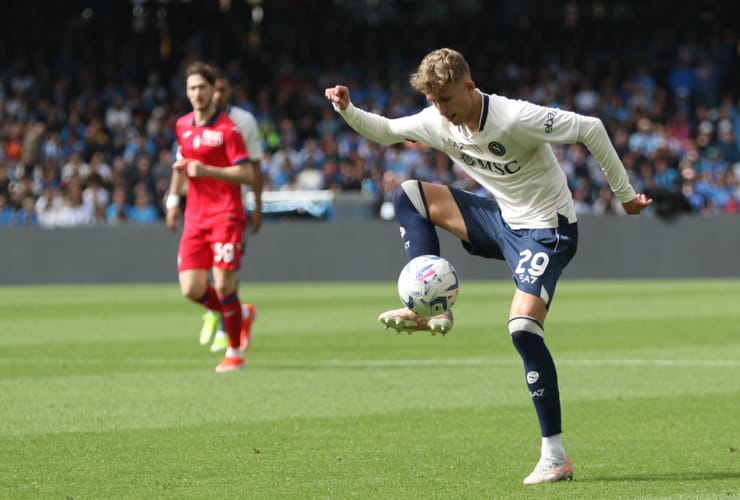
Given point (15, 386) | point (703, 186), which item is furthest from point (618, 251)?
point (15, 386)

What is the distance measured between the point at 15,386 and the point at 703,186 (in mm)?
18912

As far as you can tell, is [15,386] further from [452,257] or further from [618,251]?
[618,251]

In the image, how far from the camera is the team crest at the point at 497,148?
22.3ft

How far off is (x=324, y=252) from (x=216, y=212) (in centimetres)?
1322

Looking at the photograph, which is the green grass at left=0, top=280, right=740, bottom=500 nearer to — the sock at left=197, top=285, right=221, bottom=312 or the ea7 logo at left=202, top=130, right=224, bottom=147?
the sock at left=197, top=285, right=221, bottom=312

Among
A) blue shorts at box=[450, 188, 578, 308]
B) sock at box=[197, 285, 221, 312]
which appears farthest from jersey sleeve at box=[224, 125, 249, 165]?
blue shorts at box=[450, 188, 578, 308]

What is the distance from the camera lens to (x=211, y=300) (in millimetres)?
12180

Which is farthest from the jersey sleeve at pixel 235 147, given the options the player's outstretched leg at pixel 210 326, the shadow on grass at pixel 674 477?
the shadow on grass at pixel 674 477

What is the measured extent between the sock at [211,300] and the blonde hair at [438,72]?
586 cm

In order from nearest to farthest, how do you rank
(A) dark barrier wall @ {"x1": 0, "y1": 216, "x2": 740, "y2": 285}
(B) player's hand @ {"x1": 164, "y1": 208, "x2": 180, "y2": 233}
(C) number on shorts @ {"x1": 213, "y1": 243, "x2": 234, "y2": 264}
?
(C) number on shorts @ {"x1": 213, "y1": 243, "x2": 234, "y2": 264}, (B) player's hand @ {"x1": 164, "y1": 208, "x2": 180, "y2": 233}, (A) dark barrier wall @ {"x1": 0, "y1": 216, "x2": 740, "y2": 285}

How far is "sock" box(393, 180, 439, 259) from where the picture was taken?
7.29 meters

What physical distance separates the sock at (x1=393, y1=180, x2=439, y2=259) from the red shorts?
14.5 feet

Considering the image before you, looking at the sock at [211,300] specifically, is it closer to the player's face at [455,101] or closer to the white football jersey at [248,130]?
the white football jersey at [248,130]

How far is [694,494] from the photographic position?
19.5 feet
